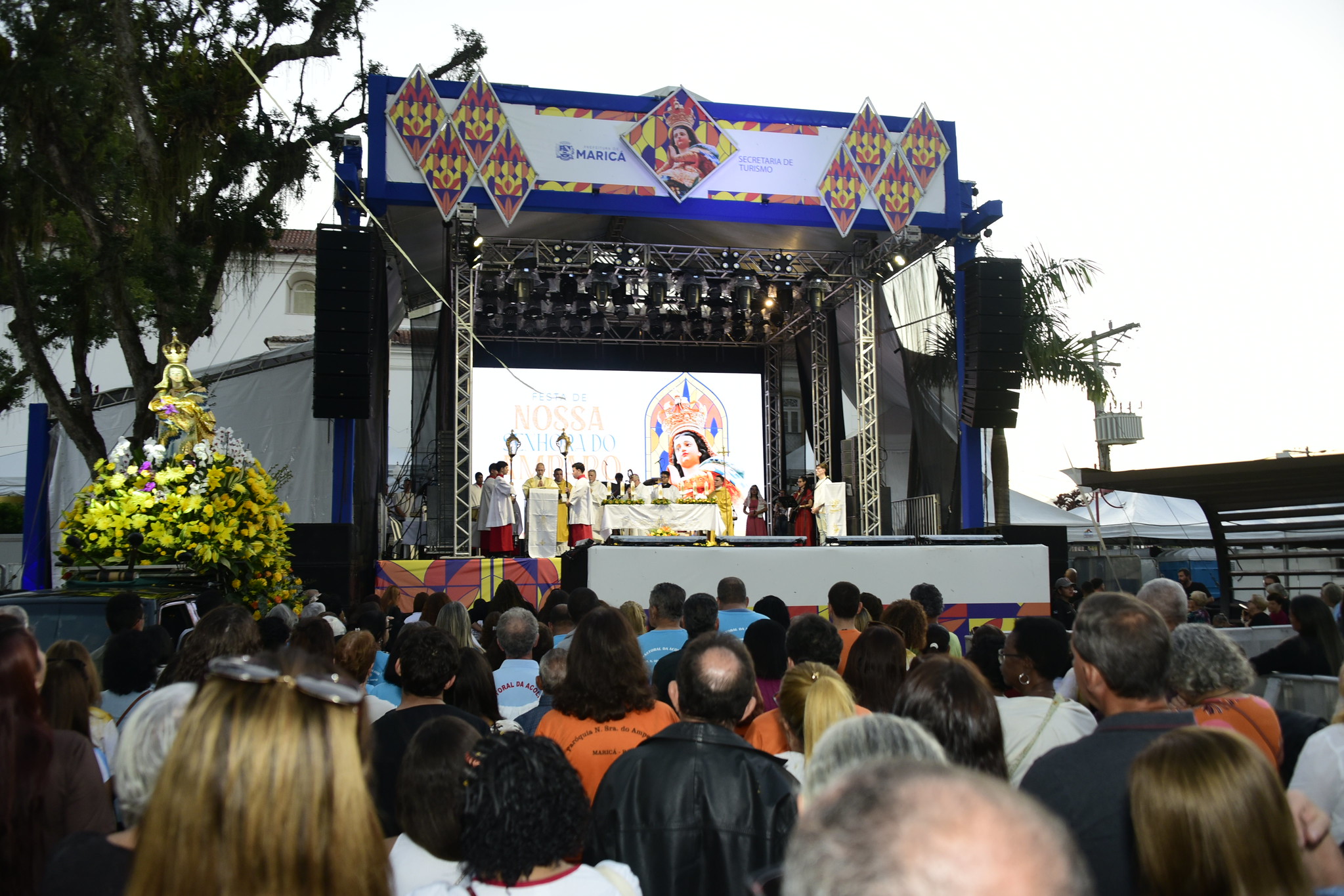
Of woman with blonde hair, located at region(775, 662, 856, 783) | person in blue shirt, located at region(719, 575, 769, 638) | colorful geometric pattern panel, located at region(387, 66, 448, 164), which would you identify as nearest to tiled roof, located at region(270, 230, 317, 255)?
colorful geometric pattern panel, located at region(387, 66, 448, 164)

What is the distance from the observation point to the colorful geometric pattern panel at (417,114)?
40.8ft

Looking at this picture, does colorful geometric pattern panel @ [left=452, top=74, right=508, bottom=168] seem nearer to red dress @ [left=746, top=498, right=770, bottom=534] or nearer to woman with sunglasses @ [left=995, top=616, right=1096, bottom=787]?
red dress @ [left=746, top=498, right=770, bottom=534]

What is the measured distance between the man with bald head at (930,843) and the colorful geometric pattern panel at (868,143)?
13.5m

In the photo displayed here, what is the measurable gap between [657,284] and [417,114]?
164 inches

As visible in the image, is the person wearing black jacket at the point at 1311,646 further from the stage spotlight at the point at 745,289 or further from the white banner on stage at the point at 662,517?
the stage spotlight at the point at 745,289

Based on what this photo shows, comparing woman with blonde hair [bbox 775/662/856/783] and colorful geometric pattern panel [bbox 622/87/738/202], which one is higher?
colorful geometric pattern panel [bbox 622/87/738/202]

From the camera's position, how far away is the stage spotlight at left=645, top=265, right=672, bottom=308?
14.8 m

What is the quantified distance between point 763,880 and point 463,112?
1274 centimetres

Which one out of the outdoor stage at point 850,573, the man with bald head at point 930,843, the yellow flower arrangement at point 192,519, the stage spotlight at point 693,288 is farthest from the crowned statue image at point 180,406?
the man with bald head at point 930,843

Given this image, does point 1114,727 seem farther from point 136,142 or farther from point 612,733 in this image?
point 136,142

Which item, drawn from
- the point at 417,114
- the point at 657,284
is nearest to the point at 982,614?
the point at 657,284

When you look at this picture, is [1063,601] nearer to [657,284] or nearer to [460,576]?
[460,576]

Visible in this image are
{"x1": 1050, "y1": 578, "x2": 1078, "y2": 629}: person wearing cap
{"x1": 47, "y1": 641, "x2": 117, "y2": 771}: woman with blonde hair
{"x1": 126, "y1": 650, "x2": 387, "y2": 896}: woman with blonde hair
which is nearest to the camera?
{"x1": 126, "y1": 650, "x2": 387, "y2": 896}: woman with blonde hair

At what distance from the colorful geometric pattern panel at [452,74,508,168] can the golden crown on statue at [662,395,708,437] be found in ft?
24.7
